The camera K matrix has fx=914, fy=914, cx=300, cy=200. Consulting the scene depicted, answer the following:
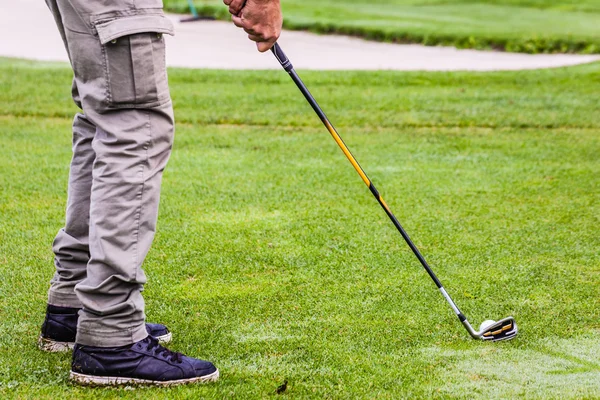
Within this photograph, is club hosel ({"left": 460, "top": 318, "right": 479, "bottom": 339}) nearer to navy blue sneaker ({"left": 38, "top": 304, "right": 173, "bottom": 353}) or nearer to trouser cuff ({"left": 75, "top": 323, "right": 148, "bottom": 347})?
trouser cuff ({"left": 75, "top": 323, "right": 148, "bottom": 347})

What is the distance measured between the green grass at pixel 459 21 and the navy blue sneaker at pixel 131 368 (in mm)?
10746

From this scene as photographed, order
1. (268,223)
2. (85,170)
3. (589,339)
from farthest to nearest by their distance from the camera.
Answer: (268,223) → (589,339) → (85,170)

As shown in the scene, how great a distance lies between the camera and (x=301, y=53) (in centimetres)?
1262

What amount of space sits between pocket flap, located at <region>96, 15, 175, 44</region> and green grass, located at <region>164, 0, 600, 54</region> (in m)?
10.7

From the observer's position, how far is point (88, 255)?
9.90 feet

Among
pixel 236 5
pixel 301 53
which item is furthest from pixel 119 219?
pixel 301 53

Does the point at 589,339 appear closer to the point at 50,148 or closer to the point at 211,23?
the point at 50,148

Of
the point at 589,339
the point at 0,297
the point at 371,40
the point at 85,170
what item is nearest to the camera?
the point at 85,170

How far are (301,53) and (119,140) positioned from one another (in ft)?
33.2

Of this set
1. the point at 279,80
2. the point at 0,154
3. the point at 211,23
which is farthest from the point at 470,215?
the point at 211,23

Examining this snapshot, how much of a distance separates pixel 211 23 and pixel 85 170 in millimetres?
12700

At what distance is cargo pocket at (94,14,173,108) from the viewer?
8.56 feet

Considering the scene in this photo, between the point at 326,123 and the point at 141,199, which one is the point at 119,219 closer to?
the point at 141,199

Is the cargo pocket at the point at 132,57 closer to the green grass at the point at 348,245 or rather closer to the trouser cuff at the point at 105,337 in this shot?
the trouser cuff at the point at 105,337
